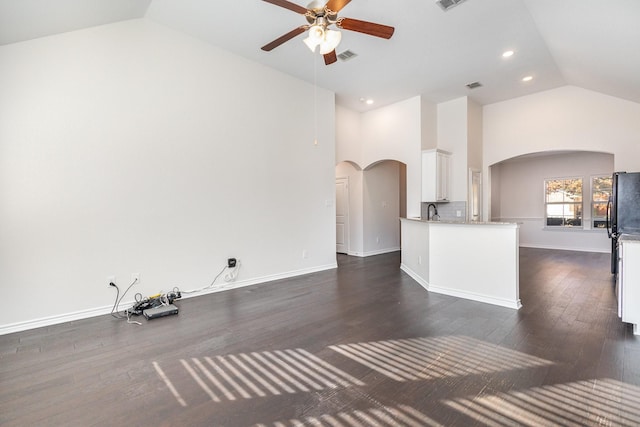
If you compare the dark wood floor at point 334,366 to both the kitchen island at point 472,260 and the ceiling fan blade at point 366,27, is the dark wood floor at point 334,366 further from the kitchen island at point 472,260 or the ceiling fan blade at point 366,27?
the ceiling fan blade at point 366,27

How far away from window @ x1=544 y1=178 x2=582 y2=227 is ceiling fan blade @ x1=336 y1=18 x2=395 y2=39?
7.59 meters

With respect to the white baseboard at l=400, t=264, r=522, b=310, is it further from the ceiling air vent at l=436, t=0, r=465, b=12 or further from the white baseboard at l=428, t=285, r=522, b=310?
the ceiling air vent at l=436, t=0, r=465, b=12

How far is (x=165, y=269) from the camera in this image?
3.86 metres

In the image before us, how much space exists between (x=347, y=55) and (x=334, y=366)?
414 centimetres

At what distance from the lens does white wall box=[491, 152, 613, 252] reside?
7420 mm

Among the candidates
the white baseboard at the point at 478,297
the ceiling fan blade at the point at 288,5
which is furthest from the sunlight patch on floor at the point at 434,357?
the ceiling fan blade at the point at 288,5

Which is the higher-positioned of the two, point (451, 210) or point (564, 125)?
point (564, 125)

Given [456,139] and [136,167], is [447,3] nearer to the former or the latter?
[456,139]

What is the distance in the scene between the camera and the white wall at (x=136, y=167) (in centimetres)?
303

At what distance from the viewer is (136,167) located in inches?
143

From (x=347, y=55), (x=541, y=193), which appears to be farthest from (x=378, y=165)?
(x=541, y=193)

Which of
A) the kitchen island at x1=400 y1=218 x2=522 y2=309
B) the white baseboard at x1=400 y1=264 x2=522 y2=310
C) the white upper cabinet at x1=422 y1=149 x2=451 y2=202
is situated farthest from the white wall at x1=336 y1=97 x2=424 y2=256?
the white baseboard at x1=400 y1=264 x2=522 y2=310

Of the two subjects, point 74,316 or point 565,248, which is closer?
point 74,316

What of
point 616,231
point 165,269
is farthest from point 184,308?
point 616,231
